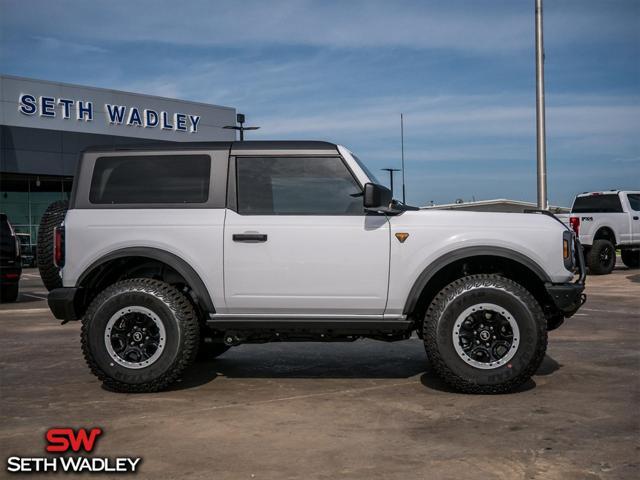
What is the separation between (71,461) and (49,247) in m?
2.89

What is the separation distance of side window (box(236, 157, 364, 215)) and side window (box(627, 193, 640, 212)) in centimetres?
1609

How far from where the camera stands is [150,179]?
6.18 meters

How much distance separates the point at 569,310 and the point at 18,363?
5.29 meters

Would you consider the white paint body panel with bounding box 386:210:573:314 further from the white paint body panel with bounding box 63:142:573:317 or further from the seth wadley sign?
the seth wadley sign

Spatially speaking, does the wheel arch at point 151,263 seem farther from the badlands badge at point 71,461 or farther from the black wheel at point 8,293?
the black wheel at point 8,293

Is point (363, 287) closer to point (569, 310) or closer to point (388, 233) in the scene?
point (388, 233)

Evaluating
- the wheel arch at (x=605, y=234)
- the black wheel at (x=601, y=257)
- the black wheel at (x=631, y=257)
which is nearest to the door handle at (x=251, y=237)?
the black wheel at (x=601, y=257)

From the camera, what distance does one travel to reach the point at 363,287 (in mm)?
5844

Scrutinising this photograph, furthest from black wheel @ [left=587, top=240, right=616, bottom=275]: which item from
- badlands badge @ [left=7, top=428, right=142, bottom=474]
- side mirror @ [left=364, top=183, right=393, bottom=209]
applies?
badlands badge @ [left=7, top=428, right=142, bottom=474]

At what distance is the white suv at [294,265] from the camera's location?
574cm

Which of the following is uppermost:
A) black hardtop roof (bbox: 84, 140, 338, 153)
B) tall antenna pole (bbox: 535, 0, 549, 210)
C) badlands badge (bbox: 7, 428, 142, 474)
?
tall antenna pole (bbox: 535, 0, 549, 210)

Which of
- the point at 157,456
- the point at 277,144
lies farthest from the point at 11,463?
the point at 277,144

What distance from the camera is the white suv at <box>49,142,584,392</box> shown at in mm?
5738

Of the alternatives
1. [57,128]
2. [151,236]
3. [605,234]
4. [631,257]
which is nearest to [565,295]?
[151,236]
